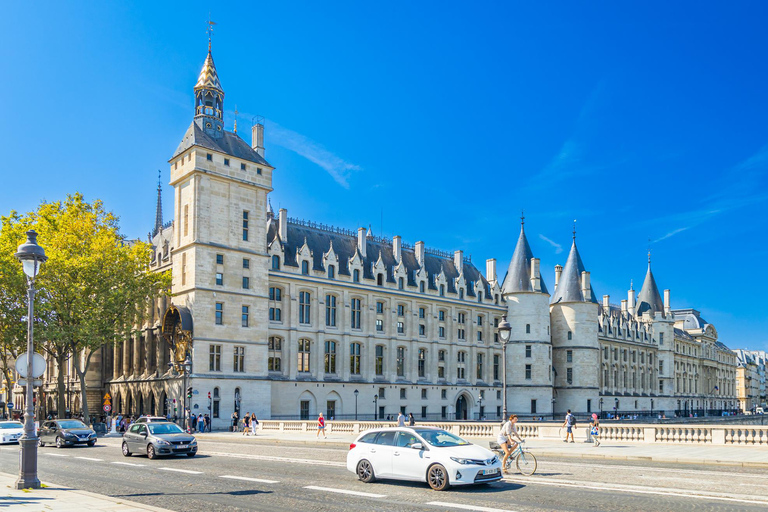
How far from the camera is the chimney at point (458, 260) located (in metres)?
81.8

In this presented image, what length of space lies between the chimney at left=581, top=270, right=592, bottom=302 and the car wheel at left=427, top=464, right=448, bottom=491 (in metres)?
72.9

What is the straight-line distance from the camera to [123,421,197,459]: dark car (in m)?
25.1

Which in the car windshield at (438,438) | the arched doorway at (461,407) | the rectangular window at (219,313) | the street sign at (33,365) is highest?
the rectangular window at (219,313)

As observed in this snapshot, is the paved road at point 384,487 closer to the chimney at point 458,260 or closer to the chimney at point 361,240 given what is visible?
the chimney at point 361,240

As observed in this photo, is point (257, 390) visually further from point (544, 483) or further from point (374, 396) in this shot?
point (544, 483)

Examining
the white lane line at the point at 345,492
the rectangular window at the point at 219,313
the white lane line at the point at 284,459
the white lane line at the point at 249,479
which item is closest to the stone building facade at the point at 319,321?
the rectangular window at the point at 219,313

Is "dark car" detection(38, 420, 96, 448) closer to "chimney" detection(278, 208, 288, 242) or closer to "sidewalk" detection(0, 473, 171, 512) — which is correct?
"sidewalk" detection(0, 473, 171, 512)

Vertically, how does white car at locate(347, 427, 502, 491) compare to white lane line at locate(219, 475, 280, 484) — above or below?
above

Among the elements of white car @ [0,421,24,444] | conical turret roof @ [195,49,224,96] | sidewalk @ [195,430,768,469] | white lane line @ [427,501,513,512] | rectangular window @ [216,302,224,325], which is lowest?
white car @ [0,421,24,444]

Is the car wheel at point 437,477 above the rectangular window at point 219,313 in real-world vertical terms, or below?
below

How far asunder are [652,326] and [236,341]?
77.4 m

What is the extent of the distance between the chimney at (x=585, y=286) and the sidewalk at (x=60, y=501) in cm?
7674

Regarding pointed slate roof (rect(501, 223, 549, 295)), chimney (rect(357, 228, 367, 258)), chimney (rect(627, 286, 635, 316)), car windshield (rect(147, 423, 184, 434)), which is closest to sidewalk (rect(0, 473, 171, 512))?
car windshield (rect(147, 423, 184, 434))

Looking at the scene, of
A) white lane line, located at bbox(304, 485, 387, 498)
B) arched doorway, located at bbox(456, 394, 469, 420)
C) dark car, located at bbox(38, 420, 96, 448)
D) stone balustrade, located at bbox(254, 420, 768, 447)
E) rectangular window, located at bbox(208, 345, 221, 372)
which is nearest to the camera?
white lane line, located at bbox(304, 485, 387, 498)
